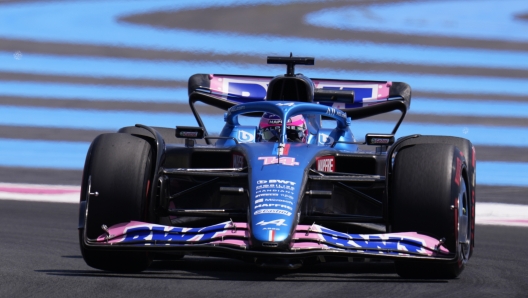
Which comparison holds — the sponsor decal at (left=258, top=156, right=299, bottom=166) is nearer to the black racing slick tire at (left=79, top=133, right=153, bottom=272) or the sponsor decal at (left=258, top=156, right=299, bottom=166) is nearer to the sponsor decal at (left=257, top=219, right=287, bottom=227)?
the sponsor decal at (left=257, top=219, right=287, bottom=227)

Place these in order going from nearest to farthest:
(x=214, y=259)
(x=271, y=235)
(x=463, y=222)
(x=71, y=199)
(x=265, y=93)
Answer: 1. (x=271, y=235)
2. (x=463, y=222)
3. (x=214, y=259)
4. (x=265, y=93)
5. (x=71, y=199)

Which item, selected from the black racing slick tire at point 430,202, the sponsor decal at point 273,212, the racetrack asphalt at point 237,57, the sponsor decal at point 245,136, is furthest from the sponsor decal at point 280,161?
the racetrack asphalt at point 237,57

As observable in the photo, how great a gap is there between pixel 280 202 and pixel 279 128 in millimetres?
1619

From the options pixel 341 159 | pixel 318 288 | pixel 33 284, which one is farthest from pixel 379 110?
pixel 33 284

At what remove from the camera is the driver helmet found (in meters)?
7.75

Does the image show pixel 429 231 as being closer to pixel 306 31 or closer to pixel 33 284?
pixel 33 284

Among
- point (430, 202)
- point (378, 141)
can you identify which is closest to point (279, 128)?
point (378, 141)

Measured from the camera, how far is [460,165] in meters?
6.61

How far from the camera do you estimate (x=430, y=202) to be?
6340 mm

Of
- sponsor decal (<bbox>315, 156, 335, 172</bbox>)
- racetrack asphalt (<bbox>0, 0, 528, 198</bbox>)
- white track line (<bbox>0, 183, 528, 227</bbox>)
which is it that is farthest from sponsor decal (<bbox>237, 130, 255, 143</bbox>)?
racetrack asphalt (<bbox>0, 0, 528, 198</bbox>)

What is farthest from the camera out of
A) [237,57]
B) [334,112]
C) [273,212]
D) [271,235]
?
[237,57]

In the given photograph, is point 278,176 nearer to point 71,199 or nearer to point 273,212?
point 273,212

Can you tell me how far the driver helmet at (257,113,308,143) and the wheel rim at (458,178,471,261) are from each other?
4.70 ft

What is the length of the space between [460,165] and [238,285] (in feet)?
5.45
